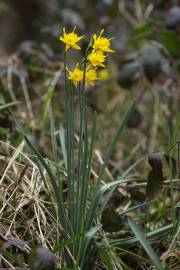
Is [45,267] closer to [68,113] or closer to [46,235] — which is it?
[46,235]

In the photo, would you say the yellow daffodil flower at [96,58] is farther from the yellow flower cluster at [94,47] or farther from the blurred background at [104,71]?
the blurred background at [104,71]

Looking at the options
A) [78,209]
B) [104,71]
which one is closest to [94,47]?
[78,209]

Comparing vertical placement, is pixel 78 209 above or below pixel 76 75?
below

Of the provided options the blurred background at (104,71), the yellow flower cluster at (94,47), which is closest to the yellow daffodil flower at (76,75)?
the yellow flower cluster at (94,47)

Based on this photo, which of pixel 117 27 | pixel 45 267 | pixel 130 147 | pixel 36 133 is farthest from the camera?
pixel 117 27

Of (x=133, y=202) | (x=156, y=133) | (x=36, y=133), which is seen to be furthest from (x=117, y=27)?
(x=133, y=202)

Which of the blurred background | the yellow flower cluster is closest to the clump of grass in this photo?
the yellow flower cluster

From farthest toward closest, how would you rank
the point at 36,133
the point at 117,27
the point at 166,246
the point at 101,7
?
the point at 117,27 < the point at 101,7 < the point at 36,133 < the point at 166,246

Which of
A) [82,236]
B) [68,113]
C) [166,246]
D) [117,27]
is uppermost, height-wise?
[117,27]

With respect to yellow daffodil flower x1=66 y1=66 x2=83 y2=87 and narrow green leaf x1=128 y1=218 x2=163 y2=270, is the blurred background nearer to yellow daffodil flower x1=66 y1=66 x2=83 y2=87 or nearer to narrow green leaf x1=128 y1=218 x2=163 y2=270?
yellow daffodil flower x1=66 y1=66 x2=83 y2=87

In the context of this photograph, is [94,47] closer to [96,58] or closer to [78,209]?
[96,58]

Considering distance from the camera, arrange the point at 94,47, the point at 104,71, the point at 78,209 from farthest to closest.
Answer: the point at 104,71
the point at 78,209
the point at 94,47
